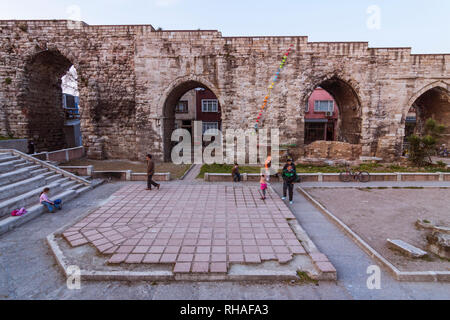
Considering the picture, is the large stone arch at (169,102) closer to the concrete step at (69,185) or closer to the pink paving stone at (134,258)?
the concrete step at (69,185)

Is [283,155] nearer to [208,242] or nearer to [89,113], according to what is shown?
[208,242]

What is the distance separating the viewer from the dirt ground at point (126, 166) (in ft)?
40.6

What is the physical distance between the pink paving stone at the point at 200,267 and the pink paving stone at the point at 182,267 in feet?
0.30

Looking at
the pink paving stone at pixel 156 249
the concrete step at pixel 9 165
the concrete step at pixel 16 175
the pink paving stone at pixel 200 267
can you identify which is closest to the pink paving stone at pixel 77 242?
the pink paving stone at pixel 156 249

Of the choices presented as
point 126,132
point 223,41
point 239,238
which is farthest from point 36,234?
point 223,41

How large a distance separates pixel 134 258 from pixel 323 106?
24.9 meters

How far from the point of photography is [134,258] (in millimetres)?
4375

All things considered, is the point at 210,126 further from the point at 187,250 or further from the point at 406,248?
the point at 406,248

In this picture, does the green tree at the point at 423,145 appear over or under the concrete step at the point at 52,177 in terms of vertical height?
over

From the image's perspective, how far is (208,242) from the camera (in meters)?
5.00

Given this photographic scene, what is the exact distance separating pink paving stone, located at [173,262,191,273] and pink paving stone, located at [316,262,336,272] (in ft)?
7.48

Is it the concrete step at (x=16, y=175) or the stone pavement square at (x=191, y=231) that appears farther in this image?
the concrete step at (x=16, y=175)

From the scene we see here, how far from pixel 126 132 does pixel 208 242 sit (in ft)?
39.1

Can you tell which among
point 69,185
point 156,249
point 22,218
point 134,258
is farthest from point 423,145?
point 22,218
